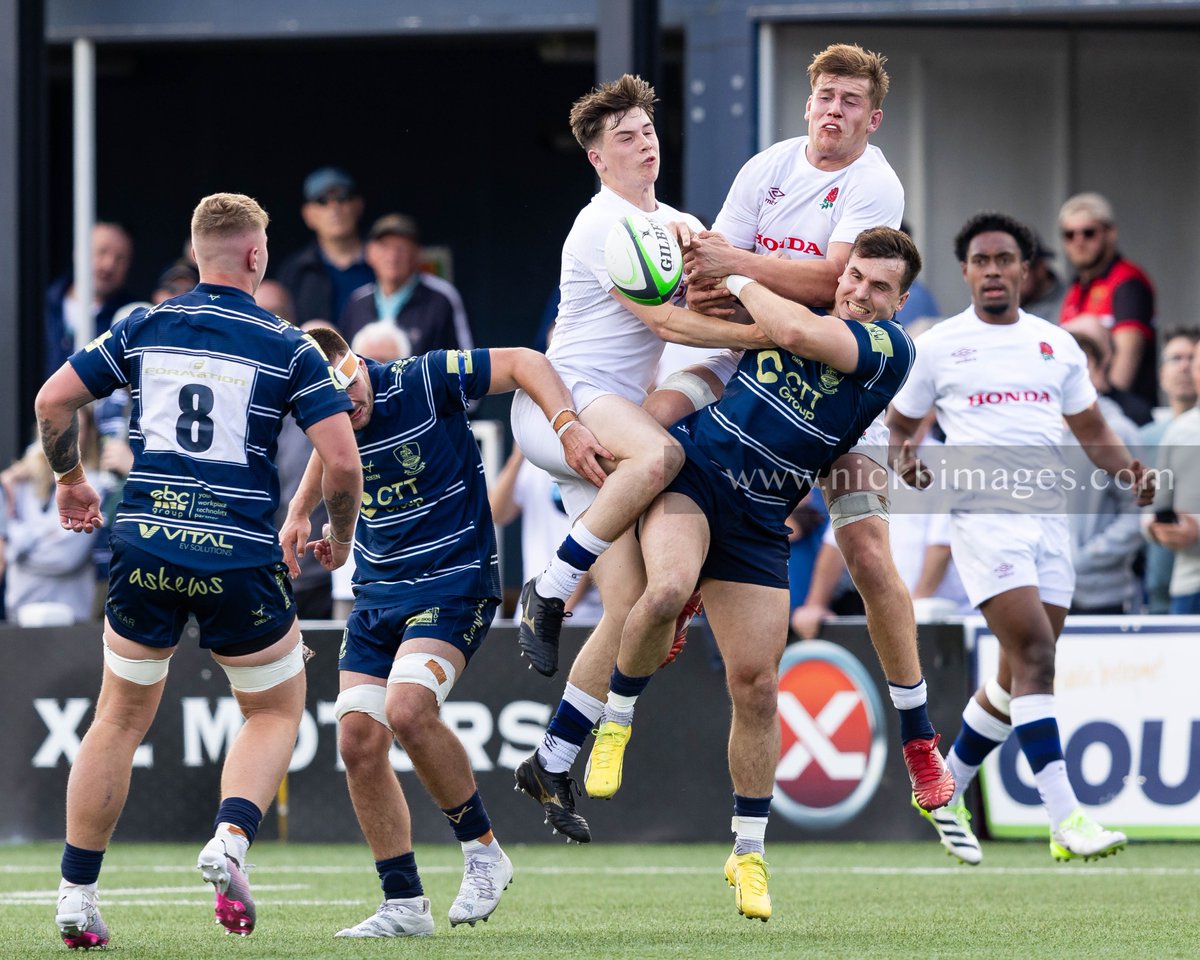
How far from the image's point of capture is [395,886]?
286 inches

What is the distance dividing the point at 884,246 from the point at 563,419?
4.24 ft

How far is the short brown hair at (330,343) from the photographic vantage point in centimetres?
744

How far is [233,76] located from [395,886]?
38.5ft

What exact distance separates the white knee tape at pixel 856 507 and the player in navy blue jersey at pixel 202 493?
1936 millimetres

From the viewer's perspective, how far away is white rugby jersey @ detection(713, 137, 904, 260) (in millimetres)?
7266

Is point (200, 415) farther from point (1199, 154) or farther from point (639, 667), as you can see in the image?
point (1199, 154)

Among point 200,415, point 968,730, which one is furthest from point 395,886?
point 968,730

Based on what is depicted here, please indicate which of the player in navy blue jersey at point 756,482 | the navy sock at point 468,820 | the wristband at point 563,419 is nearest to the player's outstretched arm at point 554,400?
the wristband at point 563,419

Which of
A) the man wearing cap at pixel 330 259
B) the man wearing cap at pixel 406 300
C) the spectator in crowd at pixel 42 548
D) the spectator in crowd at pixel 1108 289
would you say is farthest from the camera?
the man wearing cap at pixel 330 259

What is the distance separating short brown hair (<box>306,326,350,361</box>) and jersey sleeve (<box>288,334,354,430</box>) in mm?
748

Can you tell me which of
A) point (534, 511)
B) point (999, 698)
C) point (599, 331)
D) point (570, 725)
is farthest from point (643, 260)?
point (534, 511)

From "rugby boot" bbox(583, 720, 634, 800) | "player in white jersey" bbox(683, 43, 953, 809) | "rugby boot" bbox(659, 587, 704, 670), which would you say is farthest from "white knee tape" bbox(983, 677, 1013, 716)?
"rugby boot" bbox(583, 720, 634, 800)

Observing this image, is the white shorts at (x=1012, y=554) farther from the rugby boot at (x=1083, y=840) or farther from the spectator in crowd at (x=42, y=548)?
the spectator in crowd at (x=42, y=548)

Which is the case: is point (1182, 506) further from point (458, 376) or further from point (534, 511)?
point (458, 376)
